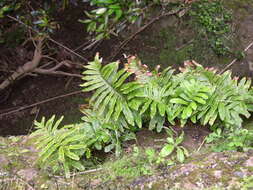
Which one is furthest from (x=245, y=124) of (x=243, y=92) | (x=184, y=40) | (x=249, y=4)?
(x=249, y=4)

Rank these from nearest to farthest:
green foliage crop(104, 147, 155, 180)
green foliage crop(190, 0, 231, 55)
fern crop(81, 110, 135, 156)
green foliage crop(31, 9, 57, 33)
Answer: green foliage crop(104, 147, 155, 180)
fern crop(81, 110, 135, 156)
green foliage crop(31, 9, 57, 33)
green foliage crop(190, 0, 231, 55)

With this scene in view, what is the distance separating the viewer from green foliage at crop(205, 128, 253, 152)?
7.42 feet

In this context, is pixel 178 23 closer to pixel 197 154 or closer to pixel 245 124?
pixel 245 124

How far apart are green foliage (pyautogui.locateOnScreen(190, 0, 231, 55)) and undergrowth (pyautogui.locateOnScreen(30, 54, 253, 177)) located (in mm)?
1520

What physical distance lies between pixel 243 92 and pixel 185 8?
1.90m

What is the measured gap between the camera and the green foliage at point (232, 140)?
89.1 inches

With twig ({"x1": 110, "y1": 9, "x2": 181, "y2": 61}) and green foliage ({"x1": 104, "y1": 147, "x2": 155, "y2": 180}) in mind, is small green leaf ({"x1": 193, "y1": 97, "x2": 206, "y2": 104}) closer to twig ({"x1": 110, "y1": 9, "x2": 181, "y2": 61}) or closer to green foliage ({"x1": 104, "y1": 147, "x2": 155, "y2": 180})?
green foliage ({"x1": 104, "y1": 147, "x2": 155, "y2": 180})

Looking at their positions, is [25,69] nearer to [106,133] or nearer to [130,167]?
[106,133]

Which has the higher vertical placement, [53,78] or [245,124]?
[53,78]

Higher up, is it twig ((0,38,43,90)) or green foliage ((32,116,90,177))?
twig ((0,38,43,90))

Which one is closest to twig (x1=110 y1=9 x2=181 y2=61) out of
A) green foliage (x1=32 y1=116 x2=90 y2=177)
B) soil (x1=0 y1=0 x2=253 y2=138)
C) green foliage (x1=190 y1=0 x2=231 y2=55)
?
soil (x1=0 y1=0 x2=253 y2=138)

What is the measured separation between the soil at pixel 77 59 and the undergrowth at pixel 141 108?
5.10 ft

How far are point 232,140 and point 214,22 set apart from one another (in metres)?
2.34

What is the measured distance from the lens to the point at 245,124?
2785mm
